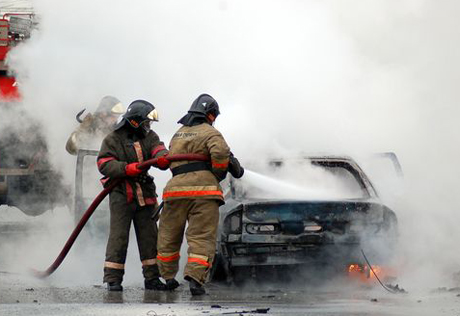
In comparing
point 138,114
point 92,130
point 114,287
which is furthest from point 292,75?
point 114,287

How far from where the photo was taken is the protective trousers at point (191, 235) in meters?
8.48

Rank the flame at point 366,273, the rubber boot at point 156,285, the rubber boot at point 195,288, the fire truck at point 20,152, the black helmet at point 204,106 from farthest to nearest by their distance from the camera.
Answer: the fire truck at point 20,152, the rubber boot at point 156,285, the flame at point 366,273, the black helmet at point 204,106, the rubber boot at point 195,288

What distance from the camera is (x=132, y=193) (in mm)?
9047

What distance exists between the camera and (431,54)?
1295cm

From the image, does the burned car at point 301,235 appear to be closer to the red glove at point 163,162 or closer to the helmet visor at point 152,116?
the red glove at point 163,162

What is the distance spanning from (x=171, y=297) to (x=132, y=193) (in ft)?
3.47

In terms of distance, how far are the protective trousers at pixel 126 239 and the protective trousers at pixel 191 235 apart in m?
0.33

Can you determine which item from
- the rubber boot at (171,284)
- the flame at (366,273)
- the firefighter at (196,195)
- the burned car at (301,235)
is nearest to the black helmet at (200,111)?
the firefighter at (196,195)

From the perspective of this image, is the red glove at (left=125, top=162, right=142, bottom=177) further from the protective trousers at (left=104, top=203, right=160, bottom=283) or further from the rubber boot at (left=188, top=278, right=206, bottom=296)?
the rubber boot at (left=188, top=278, right=206, bottom=296)

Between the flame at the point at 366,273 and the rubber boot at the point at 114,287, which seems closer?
the flame at the point at 366,273

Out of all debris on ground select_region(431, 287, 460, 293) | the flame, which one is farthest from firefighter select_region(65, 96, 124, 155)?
debris on ground select_region(431, 287, 460, 293)

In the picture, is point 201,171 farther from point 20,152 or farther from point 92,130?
point 20,152

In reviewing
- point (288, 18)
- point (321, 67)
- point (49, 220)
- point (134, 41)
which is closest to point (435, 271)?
point (321, 67)

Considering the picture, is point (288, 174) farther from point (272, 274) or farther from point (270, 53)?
point (270, 53)
